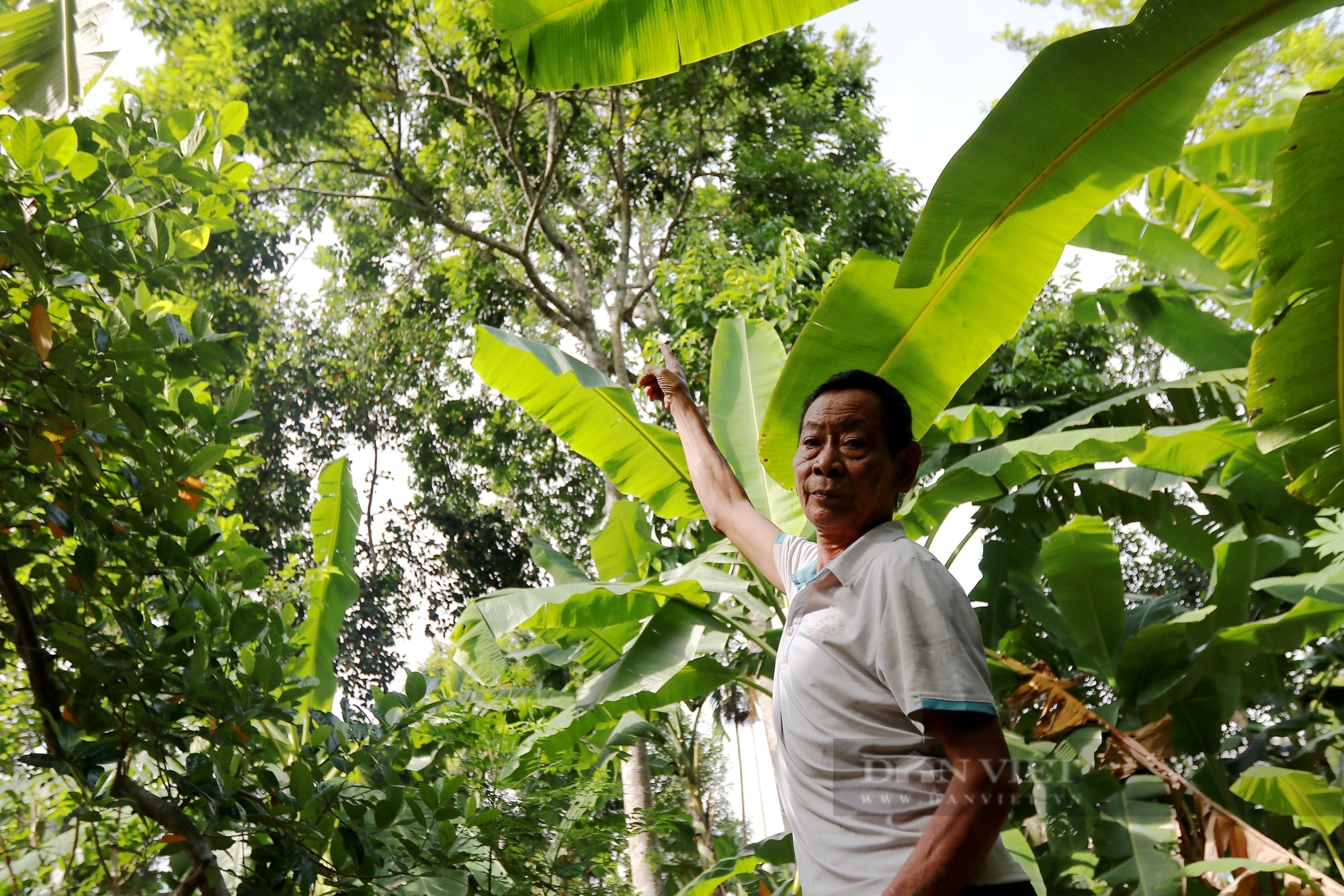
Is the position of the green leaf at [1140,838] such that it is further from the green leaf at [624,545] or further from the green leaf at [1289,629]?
the green leaf at [624,545]

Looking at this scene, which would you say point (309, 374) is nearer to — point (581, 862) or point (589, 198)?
point (589, 198)

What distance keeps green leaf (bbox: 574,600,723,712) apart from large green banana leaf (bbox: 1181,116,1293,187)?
85.0 inches

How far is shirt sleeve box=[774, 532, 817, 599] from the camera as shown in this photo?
126 cm

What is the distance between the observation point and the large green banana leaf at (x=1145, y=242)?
343 cm

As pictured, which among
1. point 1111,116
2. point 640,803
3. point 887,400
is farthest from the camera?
point 640,803

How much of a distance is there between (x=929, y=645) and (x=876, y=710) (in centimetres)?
10

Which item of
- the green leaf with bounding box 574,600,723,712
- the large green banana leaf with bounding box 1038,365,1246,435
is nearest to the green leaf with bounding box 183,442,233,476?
the green leaf with bounding box 574,600,723,712

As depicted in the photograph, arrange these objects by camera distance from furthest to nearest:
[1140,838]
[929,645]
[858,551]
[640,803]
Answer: [640,803], [1140,838], [858,551], [929,645]

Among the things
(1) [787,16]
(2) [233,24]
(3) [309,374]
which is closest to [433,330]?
(3) [309,374]

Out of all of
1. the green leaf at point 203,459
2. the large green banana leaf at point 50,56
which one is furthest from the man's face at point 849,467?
the large green banana leaf at point 50,56

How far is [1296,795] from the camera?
2.56m

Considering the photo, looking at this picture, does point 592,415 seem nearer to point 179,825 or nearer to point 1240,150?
point 179,825

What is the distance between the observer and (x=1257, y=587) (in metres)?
2.96

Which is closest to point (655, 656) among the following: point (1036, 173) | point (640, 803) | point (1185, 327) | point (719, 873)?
point (719, 873)
